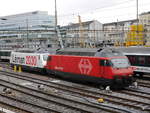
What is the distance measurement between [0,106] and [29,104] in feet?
5.29

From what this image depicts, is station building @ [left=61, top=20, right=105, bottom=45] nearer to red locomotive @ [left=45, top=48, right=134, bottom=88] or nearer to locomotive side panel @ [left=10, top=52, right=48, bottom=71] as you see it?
locomotive side panel @ [left=10, top=52, right=48, bottom=71]

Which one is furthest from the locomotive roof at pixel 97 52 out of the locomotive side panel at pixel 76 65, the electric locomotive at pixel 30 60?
the electric locomotive at pixel 30 60

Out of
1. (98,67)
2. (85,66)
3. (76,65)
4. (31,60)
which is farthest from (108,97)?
(31,60)

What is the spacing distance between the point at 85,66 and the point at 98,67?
1501mm

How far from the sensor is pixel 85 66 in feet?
60.3

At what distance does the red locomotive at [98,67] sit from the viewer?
16359mm

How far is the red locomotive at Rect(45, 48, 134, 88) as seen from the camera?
16.4m

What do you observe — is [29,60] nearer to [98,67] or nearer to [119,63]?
[98,67]

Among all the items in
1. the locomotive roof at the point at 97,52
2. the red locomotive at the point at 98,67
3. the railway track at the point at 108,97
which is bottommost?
the railway track at the point at 108,97

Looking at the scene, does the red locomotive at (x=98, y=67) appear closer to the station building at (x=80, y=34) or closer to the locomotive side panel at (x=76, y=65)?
the locomotive side panel at (x=76, y=65)

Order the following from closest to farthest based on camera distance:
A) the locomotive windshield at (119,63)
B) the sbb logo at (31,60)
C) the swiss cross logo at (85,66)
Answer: the locomotive windshield at (119,63)
the swiss cross logo at (85,66)
the sbb logo at (31,60)

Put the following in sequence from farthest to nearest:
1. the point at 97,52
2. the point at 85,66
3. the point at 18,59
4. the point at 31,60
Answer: the point at 18,59 → the point at 31,60 → the point at 85,66 → the point at 97,52

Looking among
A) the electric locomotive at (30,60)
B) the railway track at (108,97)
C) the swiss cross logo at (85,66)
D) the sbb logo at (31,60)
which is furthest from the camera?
the sbb logo at (31,60)

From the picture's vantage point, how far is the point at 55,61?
71.3 feet
